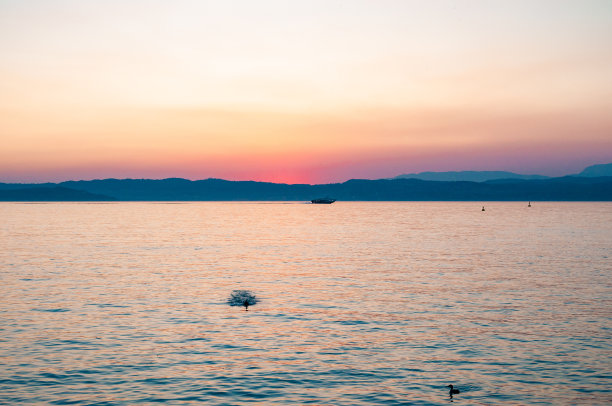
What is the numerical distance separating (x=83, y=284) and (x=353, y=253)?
38.4 meters

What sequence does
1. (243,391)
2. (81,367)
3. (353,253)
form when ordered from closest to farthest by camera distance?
(243,391) < (81,367) < (353,253)

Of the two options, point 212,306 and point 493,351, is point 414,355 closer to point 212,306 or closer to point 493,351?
point 493,351

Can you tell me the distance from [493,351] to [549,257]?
47185 mm

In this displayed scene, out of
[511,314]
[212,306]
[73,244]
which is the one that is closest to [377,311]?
[511,314]

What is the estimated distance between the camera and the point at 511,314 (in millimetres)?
35250

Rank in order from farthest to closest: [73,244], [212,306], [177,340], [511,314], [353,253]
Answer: [73,244]
[353,253]
[212,306]
[511,314]
[177,340]

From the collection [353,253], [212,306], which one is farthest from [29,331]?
[353,253]

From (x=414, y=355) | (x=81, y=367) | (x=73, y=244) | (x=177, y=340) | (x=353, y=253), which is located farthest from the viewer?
(x=73, y=244)

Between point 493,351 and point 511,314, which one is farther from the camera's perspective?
point 511,314

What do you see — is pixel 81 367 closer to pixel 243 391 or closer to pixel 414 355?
pixel 243 391

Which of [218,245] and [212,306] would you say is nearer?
[212,306]

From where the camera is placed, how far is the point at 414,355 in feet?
87.2

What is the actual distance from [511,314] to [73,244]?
71.2 meters

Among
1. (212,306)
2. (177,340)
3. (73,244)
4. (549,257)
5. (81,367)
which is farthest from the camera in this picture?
(73,244)
